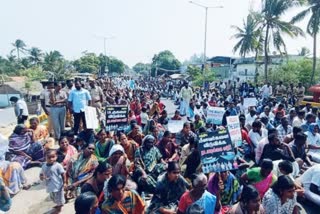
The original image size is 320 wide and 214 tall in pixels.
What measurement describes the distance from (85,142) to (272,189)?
468 centimetres

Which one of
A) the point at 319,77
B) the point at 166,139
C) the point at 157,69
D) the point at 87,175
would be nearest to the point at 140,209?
the point at 87,175

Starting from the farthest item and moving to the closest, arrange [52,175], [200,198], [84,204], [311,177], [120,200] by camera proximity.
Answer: [311,177], [52,175], [200,198], [120,200], [84,204]

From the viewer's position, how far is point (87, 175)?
6.50m

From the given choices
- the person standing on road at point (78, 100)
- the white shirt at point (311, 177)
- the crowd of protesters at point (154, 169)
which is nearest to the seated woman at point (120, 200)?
the crowd of protesters at point (154, 169)

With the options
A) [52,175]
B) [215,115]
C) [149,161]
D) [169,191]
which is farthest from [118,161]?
[215,115]

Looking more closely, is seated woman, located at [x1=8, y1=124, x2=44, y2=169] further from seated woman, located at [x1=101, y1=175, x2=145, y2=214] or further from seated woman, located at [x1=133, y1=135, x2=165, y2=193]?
seated woman, located at [x1=101, y1=175, x2=145, y2=214]

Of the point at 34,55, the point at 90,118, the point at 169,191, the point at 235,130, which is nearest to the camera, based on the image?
the point at 169,191

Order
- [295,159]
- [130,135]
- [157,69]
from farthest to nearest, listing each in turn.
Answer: [157,69] → [130,135] → [295,159]

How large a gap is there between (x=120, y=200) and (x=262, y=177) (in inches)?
85.6

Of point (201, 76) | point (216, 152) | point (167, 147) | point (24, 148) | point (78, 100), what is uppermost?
point (78, 100)

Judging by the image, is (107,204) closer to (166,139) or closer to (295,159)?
(166,139)

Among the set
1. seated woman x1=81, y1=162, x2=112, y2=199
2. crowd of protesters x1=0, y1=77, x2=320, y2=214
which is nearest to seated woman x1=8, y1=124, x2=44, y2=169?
crowd of protesters x1=0, y1=77, x2=320, y2=214

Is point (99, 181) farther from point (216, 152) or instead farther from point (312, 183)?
point (312, 183)

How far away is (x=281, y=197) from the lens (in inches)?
169
